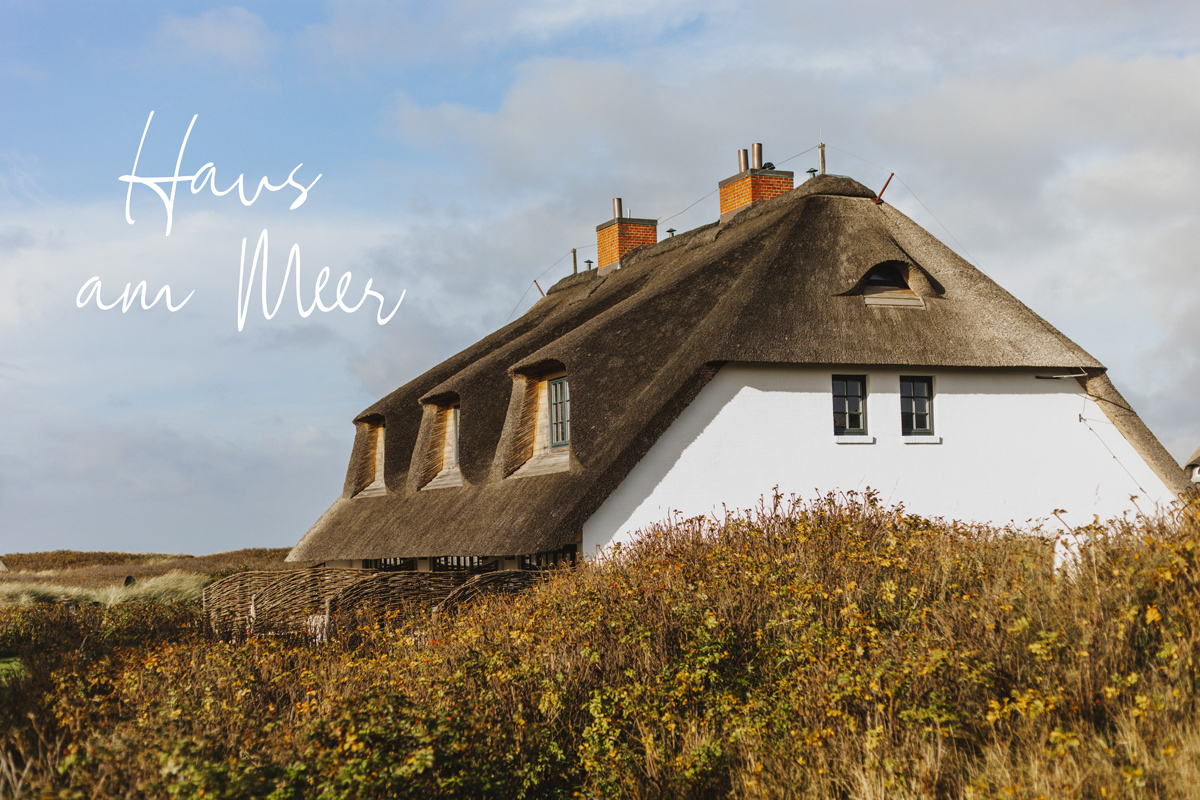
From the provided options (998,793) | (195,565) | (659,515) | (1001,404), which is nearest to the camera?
(998,793)

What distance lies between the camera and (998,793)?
19.5 feet

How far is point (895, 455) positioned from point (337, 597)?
889 cm

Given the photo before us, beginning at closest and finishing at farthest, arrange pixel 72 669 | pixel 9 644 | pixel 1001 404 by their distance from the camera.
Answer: pixel 72 669 → pixel 9 644 → pixel 1001 404

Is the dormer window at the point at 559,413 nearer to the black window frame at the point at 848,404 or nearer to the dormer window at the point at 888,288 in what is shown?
the black window frame at the point at 848,404

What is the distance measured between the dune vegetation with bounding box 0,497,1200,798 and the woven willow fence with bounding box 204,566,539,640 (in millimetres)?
2718

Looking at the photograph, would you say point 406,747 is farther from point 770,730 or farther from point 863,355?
point 863,355

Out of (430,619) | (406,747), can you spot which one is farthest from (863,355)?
(406,747)

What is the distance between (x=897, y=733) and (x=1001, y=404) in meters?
11.5

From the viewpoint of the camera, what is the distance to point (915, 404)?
17.0 metres

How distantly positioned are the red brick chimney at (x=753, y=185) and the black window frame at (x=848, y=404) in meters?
7.30

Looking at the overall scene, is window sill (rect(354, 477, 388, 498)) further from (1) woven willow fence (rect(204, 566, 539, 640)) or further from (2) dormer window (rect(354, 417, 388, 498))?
(1) woven willow fence (rect(204, 566, 539, 640))

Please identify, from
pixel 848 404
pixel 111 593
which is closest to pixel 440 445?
pixel 111 593

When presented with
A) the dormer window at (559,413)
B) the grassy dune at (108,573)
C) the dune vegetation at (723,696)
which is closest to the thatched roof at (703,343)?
the dormer window at (559,413)

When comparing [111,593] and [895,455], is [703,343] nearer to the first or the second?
[895,455]
